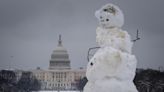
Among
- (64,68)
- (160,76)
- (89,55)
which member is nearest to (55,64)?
(64,68)

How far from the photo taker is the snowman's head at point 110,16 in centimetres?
1784

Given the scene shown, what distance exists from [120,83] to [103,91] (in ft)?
1.62

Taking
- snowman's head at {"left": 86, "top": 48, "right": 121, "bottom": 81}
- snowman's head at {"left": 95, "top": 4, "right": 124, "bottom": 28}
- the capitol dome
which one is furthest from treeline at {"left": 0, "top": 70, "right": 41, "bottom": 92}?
snowman's head at {"left": 86, "top": 48, "right": 121, "bottom": 81}

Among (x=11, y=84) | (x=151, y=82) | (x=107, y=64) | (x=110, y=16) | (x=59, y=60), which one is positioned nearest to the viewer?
(x=107, y=64)

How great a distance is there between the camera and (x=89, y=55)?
18.3 metres

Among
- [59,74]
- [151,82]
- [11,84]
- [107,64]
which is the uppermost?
[107,64]

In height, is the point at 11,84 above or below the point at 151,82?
below

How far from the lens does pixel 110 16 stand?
17.8 meters

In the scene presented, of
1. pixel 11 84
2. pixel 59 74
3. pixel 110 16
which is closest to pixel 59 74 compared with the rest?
pixel 59 74

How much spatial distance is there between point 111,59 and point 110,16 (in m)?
1.21

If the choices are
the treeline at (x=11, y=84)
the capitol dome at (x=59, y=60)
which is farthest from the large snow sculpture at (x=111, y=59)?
the capitol dome at (x=59, y=60)

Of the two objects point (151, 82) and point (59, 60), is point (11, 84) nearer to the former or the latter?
point (151, 82)

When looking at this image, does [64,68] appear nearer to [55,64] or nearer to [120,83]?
[55,64]

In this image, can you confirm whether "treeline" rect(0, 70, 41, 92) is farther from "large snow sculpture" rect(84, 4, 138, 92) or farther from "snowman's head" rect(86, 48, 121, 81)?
"snowman's head" rect(86, 48, 121, 81)
